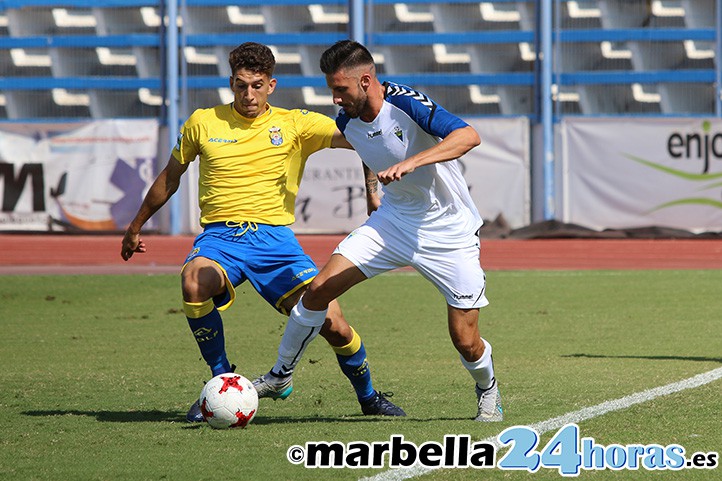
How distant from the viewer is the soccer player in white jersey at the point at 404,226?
6.25m

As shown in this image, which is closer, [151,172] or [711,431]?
[711,431]

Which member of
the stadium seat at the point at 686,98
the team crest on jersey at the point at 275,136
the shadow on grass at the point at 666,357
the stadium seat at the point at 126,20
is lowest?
the stadium seat at the point at 686,98

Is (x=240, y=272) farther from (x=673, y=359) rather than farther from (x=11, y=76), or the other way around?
(x=11, y=76)

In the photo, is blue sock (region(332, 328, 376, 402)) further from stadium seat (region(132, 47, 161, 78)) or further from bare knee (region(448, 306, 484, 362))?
stadium seat (region(132, 47, 161, 78))

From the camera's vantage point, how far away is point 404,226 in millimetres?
6441

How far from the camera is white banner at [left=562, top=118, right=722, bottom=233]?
66.4ft

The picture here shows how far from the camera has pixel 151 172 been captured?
21484mm

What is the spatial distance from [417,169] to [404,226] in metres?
0.31

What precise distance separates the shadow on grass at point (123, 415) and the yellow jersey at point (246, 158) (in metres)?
1.13

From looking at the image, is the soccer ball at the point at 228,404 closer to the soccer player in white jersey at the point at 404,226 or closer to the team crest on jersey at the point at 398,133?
the soccer player in white jersey at the point at 404,226

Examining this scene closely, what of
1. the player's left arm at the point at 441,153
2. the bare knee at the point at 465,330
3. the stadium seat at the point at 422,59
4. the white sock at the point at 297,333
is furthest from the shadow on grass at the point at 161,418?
the stadium seat at the point at 422,59

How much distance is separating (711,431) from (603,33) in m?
17.4

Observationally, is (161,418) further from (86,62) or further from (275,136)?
(86,62)

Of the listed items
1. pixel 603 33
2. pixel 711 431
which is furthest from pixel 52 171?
pixel 711 431
